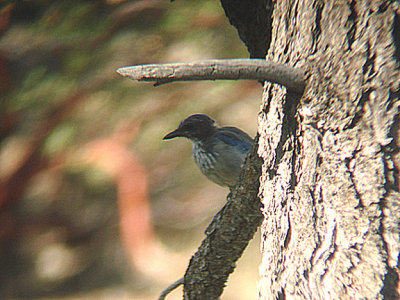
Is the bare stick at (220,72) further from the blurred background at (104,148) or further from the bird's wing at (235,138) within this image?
the blurred background at (104,148)

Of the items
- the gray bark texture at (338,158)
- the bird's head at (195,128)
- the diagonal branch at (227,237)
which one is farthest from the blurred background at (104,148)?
the gray bark texture at (338,158)

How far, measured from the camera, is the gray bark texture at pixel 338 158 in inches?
23.9

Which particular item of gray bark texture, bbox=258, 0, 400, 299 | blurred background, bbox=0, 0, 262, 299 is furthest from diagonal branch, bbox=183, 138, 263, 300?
blurred background, bbox=0, 0, 262, 299

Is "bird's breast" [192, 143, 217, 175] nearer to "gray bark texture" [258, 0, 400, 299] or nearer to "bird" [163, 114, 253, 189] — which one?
"bird" [163, 114, 253, 189]

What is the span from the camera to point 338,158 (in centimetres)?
67

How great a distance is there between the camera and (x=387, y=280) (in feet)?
1.96

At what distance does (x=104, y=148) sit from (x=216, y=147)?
1.71 metres

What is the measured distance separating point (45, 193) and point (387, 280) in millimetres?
3289

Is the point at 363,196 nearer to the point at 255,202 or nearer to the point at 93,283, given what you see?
the point at 255,202

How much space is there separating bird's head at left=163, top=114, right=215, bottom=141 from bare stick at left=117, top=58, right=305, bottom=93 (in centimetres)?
129

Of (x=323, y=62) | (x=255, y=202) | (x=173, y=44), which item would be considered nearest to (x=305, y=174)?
(x=323, y=62)

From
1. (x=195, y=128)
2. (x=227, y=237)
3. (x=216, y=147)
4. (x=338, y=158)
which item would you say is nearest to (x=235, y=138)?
(x=216, y=147)

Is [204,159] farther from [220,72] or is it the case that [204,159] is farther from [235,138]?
[220,72]

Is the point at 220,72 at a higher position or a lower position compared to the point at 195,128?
lower
